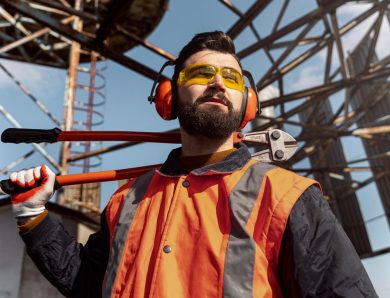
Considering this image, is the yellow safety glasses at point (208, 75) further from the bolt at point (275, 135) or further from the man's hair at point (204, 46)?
the bolt at point (275, 135)

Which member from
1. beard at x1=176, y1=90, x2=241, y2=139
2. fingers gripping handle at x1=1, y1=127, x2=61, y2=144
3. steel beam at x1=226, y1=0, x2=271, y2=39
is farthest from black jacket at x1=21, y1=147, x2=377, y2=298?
steel beam at x1=226, y1=0, x2=271, y2=39

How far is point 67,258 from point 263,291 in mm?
1177

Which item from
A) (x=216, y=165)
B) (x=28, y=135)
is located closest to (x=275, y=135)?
(x=216, y=165)

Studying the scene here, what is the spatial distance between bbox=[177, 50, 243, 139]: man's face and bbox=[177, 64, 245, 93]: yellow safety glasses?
2cm

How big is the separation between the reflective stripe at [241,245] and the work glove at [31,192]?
1.09m

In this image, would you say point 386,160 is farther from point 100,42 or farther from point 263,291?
point 263,291

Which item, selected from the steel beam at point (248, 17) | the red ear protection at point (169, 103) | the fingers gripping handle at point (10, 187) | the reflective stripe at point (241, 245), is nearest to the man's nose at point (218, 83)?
the red ear protection at point (169, 103)

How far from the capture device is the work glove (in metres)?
2.05

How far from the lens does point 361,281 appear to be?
1.43 m

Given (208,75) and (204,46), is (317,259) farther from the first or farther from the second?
(204,46)

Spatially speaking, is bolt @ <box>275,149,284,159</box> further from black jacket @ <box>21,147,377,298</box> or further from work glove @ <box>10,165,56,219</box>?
work glove @ <box>10,165,56,219</box>

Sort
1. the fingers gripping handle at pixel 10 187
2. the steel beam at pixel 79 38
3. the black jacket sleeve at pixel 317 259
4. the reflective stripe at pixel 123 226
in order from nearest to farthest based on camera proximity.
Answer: the black jacket sleeve at pixel 317 259, the reflective stripe at pixel 123 226, the fingers gripping handle at pixel 10 187, the steel beam at pixel 79 38

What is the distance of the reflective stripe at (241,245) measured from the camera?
1478 mm

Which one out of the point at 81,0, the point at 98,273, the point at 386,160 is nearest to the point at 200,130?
the point at 98,273
